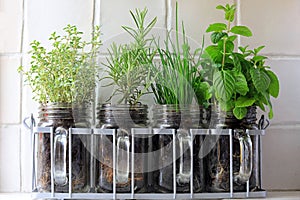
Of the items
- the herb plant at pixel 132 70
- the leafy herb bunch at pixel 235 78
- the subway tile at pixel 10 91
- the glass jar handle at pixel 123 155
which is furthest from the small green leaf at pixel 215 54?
the subway tile at pixel 10 91

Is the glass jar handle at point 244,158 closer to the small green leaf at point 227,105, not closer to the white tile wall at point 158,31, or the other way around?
the small green leaf at point 227,105

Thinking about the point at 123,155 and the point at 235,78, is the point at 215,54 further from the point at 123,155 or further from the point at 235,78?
the point at 123,155

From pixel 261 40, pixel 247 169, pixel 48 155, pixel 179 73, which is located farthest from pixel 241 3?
pixel 48 155

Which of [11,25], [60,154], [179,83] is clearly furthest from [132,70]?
[11,25]

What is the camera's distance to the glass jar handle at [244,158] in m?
0.81

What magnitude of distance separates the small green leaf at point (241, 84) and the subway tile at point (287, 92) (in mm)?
240

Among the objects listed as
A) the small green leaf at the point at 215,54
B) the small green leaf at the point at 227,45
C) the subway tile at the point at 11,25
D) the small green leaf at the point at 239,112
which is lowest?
the small green leaf at the point at 239,112

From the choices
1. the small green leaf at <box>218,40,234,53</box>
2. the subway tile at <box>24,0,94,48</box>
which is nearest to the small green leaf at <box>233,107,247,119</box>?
the small green leaf at <box>218,40,234,53</box>

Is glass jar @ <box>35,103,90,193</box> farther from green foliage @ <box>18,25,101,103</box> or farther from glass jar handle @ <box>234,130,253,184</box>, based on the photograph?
glass jar handle @ <box>234,130,253,184</box>

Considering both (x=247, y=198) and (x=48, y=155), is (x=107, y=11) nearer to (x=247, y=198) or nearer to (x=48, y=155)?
(x=48, y=155)

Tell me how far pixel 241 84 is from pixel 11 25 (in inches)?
20.1

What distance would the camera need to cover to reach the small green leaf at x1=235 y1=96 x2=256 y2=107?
0.79 metres

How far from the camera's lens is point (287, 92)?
3.30 ft

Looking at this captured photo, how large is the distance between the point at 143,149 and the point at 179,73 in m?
0.16
